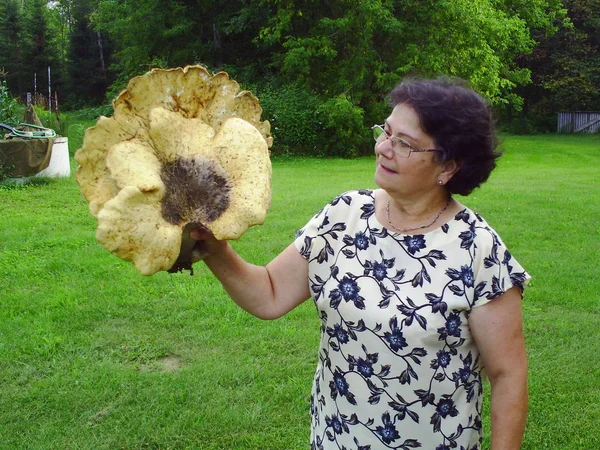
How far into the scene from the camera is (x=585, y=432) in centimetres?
326

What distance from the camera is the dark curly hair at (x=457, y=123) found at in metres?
1.63

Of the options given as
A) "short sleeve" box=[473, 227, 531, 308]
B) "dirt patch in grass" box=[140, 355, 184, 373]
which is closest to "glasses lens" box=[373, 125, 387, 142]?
"short sleeve" box=[473, 227, 531, 308]

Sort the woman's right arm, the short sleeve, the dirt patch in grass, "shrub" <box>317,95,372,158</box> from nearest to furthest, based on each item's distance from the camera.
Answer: the short sleeve, the woman's right arm, the dirt patch in grass, "shrub" <box>317,95,372,158</box>

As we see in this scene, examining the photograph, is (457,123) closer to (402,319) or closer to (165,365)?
(402,319)

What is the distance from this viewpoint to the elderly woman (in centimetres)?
162

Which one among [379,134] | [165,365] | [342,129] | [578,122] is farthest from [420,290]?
[578,122]

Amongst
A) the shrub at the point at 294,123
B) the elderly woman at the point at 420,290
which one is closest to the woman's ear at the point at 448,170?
the elderly woman at the point at 420,290

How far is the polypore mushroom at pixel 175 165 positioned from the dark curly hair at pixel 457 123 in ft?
1.47

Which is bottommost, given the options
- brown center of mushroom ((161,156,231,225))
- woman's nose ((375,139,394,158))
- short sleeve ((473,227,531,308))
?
short sleeve ((473,227,531,308))

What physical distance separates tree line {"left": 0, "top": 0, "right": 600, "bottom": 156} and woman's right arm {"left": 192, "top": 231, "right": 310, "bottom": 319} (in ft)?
36.8

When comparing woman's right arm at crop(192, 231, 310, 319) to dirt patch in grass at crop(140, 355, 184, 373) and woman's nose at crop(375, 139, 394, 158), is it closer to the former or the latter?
woman's nose at crop(375, 139, 394, 158)

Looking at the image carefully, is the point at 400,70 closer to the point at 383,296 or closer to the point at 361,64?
the point at 361,64

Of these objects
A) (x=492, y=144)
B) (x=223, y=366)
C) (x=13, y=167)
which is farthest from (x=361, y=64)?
(x=492, y=144)

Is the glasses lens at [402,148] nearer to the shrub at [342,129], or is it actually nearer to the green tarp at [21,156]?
the green tarp at [21,156]
